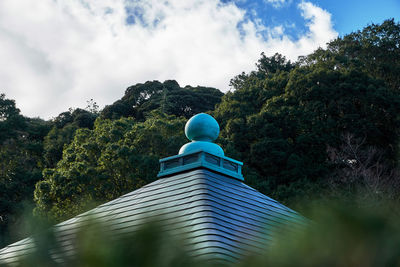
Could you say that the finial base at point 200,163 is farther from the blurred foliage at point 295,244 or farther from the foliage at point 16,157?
the foliage at point 16,157

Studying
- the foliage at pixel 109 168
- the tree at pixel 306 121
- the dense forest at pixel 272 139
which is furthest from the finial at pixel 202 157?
the tree at pixel 306 121

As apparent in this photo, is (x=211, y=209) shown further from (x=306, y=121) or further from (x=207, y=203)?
(x=306, y=121)

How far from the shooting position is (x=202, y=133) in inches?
413

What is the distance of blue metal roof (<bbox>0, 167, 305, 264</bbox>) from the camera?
5.98m

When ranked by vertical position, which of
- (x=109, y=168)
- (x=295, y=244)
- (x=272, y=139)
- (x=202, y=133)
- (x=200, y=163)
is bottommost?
(x=295, y=244)

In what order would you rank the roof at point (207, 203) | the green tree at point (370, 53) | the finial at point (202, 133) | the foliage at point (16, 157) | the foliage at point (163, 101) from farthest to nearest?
the foliage at point (163, 101) → the green tree at point (370, 53) → the foliage at point (16, 157) → the finial at point (202, 133) → the roof at point (207, 203)

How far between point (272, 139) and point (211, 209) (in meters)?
21.8

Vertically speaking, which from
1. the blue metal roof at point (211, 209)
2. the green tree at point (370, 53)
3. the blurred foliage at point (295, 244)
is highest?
the green tree at point (370, 53)

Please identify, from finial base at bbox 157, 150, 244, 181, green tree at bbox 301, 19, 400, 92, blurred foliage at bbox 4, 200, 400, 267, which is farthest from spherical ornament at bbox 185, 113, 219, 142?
green tree at bbox 301, 19, 400, 92

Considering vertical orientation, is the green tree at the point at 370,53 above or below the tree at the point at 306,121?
above

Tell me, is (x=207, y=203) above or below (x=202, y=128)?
below

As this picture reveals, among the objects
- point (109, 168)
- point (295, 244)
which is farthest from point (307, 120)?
point (295, 244)

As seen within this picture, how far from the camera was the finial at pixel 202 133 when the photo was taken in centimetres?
1032

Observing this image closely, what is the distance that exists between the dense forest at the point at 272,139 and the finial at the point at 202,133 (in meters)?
8.70
